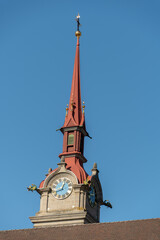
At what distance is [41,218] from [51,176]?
440 centimetres

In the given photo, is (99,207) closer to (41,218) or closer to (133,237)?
(41,218)

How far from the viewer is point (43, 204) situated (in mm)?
60469

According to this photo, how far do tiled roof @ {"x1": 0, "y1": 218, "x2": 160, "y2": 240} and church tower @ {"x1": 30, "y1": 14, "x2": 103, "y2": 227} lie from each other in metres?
7.86

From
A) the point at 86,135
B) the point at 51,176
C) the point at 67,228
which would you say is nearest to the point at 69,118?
the point at 86,135

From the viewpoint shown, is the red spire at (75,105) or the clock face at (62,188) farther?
the red spire at (75,105)

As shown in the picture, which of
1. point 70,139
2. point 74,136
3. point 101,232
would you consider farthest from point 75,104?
point 101,232

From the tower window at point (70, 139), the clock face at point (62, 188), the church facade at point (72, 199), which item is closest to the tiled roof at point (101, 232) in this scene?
the church facade at point (72, 199)

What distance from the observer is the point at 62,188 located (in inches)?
2383

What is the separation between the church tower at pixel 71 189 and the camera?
59000mm

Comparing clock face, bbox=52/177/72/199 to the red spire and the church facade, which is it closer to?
the church facade

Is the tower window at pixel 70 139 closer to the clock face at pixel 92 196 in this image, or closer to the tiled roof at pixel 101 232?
the clock face at pixel 92 196

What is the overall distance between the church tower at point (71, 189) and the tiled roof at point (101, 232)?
786 centimetres

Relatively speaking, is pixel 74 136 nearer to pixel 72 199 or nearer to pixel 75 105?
pixel 75 105

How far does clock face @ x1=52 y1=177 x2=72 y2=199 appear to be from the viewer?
197 ft
